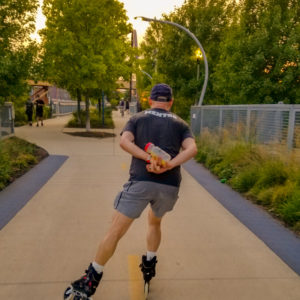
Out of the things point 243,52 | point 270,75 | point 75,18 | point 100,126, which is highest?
point 75,18

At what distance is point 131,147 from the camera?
2846 mm

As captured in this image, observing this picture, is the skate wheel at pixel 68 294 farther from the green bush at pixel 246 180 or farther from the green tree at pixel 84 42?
the green tree at pixel 84 42

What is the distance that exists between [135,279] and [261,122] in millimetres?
6463

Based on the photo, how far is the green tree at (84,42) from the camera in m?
16.4

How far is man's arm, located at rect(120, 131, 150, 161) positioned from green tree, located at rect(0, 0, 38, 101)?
31.2 feet

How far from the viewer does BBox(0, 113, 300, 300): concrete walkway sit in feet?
11.1

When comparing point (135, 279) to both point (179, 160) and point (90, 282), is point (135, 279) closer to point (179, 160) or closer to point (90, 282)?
point (90, 282)

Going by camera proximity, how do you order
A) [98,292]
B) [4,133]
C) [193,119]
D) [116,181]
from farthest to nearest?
[193,119], [4,133], [116,181], [98,292]

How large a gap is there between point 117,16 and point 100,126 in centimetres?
777

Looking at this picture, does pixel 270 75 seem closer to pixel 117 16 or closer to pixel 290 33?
pixel 290 33

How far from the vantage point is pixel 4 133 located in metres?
12.7

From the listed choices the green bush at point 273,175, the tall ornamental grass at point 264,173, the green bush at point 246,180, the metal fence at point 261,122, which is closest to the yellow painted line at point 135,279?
the tall ornamental grass at point 264,173

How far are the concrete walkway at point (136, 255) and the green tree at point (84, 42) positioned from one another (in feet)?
36.2

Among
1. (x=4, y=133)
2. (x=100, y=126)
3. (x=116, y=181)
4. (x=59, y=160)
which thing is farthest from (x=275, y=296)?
(x=100, y=126)
